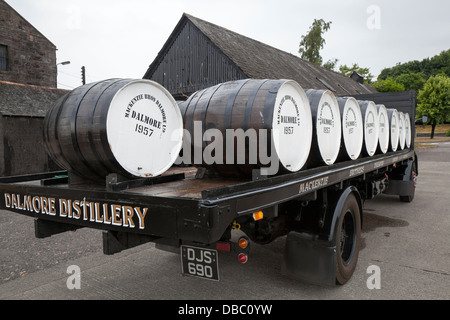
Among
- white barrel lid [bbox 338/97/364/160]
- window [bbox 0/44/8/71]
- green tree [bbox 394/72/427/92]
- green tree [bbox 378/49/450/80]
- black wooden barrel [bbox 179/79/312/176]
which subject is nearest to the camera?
black wooden barrel [bbox 179/79/312/176]

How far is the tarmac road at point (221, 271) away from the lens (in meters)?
3.52

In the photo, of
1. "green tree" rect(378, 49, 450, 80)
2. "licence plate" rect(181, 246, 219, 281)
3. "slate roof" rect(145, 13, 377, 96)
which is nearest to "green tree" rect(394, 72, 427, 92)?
"green tree" rect(378, 49, 450, 80)

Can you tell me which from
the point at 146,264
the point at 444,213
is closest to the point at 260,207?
the point at 146,264

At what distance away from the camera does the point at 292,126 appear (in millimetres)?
3139

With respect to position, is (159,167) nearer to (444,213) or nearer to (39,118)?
(444,213)

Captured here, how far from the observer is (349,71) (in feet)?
213

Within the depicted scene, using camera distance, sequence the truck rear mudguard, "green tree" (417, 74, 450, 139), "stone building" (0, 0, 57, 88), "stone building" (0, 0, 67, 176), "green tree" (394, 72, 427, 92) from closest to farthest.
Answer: the truck rear mudguard → "stone building" (0, 0, 67, 176) → "stone building" (0, 0, 57, 88) → "green tree" (417, 74, 450, 139) → "green tree" (394, 72, 427, 92)

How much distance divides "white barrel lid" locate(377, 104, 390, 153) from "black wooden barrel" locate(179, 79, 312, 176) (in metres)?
2.83

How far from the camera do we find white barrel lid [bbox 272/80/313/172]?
115 inches

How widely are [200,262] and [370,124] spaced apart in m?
3.64

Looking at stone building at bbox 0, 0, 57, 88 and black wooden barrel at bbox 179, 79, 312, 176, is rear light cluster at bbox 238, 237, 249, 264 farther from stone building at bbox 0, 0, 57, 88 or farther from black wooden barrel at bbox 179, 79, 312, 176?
stone building at bbox 0, 0, 57, 88

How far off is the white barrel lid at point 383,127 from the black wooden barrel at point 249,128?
283 cm

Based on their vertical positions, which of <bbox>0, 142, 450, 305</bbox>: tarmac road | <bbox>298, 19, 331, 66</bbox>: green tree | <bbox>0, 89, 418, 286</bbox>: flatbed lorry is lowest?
<bbox>0, 142, 450, 305</bbox>: tarmac road

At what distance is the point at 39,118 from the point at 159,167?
9.34 metres
